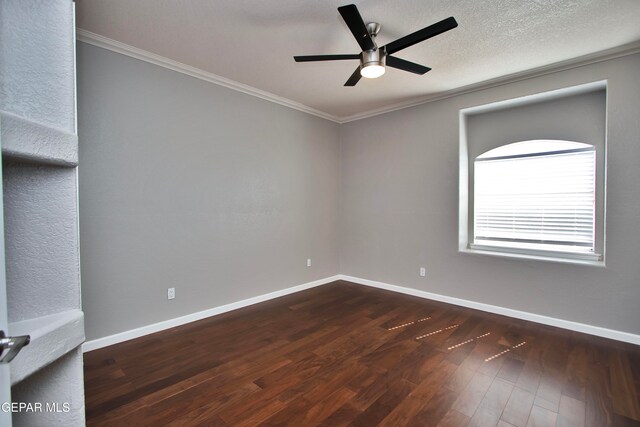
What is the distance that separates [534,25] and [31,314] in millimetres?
3534

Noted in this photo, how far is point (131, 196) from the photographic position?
2838 millimetres

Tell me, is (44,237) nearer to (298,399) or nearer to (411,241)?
(298,399)

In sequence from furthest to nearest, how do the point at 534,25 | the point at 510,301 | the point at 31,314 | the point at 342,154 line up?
the point at 342,154 < the point at 510,301 < the point at 534,25 < the point at 31,314

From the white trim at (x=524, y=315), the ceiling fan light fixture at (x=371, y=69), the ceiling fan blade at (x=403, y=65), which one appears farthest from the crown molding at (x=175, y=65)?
the white trim at (x=524, y=315)

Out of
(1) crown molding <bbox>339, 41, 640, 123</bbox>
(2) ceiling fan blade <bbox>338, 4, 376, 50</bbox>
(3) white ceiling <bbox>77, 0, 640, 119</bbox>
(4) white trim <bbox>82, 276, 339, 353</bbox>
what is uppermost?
(3) white ceiling <bbox>77, 0, 640, 119</bbox>

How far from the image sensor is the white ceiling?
2197 millimetres

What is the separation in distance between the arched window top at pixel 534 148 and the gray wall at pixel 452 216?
382 millimetres

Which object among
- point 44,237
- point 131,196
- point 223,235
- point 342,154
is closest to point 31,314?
point 44,237

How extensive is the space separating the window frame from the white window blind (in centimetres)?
6

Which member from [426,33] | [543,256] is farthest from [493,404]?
[426,33]

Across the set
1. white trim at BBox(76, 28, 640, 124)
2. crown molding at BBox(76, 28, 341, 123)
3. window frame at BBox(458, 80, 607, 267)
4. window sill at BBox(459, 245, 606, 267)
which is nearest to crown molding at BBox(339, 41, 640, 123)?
white trim at BBox(76, 28, 640, 124)

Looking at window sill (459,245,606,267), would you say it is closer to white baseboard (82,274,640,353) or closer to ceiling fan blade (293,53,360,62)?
white baseboard (82,274,640,353)

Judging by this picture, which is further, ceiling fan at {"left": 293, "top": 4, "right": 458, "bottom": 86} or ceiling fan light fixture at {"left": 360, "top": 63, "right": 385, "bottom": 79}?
ceiling fan light fixture at {"left": 360, "top": 63, "right": 385, "bottom": 79}

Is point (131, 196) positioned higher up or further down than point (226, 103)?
further down
